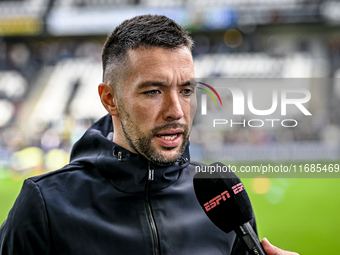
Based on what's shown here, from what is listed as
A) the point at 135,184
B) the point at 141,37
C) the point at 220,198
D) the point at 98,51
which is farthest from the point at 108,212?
the point at 98,51

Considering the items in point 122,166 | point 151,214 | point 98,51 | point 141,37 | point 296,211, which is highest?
point 141,37

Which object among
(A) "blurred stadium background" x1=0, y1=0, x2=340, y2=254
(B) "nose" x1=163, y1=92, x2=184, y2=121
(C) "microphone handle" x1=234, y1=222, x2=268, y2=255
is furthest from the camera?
(A) "blurred stadium background" x1=0, y1=0, x2=340, y2=254

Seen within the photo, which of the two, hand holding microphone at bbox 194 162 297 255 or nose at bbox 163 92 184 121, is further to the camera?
nose at bbox 163 92 184 121

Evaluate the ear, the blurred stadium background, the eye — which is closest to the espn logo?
the eye

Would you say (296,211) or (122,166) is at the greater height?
(122,166)

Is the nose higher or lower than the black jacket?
higher

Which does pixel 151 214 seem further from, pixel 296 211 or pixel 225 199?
pixel 296 211

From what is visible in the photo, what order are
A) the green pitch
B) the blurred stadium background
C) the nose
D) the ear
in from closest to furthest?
1. the nose
2. the ear
3. the green pitch
4. the blurred stadium background

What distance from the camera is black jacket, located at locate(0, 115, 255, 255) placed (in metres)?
1.18

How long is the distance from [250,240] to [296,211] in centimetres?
544

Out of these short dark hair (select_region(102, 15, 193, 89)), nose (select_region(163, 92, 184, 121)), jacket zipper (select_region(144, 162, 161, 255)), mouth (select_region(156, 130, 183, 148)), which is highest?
short dark hair (select_region(102, 15, 193, 89))

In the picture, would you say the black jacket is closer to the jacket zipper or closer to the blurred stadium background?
the jacket zipper

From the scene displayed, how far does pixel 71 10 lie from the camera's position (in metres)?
14.7

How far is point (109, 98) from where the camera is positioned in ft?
4.85
